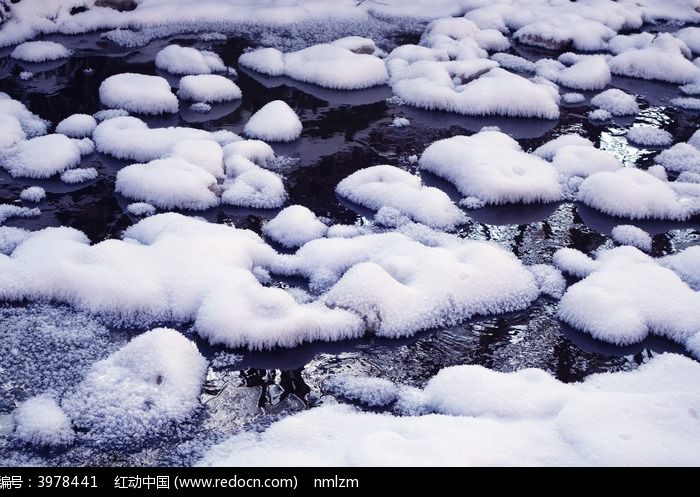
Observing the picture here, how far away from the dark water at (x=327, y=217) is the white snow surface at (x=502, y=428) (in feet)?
0.79

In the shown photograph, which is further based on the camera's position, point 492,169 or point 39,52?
point 39,52

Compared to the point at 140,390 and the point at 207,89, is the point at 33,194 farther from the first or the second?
the point at 140,390

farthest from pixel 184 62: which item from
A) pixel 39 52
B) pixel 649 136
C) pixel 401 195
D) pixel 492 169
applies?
pixel 649 136

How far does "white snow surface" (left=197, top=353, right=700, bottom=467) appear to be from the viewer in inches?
132

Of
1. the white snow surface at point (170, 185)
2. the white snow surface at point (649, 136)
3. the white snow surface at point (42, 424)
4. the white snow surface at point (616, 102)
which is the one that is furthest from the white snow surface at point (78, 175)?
the white snow surface at point (616, 102)

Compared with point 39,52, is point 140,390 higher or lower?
higher

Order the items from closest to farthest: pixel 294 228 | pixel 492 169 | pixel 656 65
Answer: pixel 294 228 → pixel 492 169 → pixel 656 65

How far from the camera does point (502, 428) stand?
3.68 metres

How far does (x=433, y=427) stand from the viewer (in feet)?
12.0

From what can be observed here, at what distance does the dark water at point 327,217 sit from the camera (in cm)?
410

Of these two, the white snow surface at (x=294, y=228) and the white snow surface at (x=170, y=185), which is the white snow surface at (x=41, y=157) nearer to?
the white snow surface at (x=170, y=185)

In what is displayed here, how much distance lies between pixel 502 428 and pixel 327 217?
290 cm

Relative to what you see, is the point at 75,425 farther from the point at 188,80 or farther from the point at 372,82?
the point at 372,82

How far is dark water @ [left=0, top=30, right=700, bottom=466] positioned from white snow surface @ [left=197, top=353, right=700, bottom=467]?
24cm
